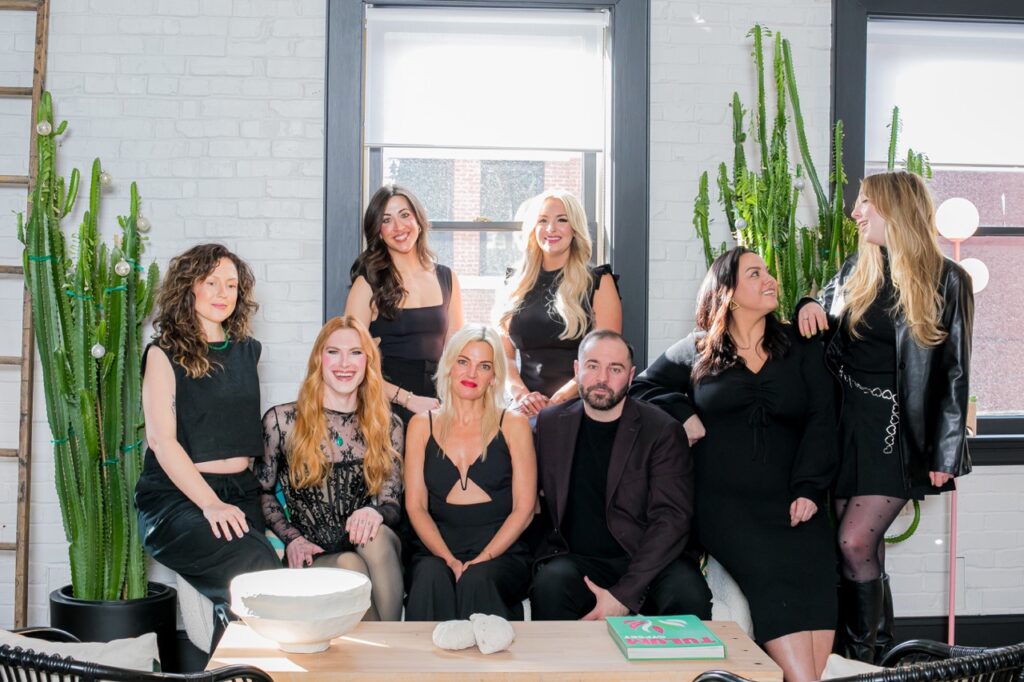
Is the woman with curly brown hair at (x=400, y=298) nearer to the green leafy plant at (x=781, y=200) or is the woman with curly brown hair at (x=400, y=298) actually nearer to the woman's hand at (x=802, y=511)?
the green leafy plant at (x=781, y=200)

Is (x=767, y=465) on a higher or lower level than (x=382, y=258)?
lower

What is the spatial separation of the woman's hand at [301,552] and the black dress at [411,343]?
62 cm

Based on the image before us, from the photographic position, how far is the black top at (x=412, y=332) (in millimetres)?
3541

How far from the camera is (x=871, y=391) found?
3.19 metres

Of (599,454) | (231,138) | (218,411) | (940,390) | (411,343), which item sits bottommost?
(599,454)

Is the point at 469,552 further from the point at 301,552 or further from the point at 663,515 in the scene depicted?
the point at 663,515

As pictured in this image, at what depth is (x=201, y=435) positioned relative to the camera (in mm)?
3111

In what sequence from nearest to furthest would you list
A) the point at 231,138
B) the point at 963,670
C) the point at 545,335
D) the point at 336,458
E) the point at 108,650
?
the point at 963,670
the point at 108,650
the point at 336,458
the point at 545,335
the point at 231,138

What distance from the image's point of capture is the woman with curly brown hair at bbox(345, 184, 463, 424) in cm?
354

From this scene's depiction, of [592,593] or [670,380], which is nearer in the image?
[592,593]

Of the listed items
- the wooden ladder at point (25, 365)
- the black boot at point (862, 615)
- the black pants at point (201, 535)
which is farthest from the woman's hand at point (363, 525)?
the black boot at point (862, 615)

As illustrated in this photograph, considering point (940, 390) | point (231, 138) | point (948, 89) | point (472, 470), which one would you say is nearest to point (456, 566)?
point (472, 470)

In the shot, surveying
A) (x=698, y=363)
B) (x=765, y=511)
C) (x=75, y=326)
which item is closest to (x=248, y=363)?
(x=75, y=326)

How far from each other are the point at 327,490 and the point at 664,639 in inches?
51.7
